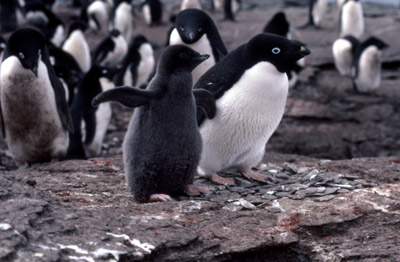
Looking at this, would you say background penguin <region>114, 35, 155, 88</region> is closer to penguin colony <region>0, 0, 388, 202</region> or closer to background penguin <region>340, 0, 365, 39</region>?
penguin colony <region>0, 0, 388, 202</region>

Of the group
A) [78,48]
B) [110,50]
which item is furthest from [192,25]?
[110,50]

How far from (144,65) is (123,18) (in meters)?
4.96

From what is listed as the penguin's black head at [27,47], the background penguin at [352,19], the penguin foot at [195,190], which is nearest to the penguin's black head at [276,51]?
the penguin foot at [195,190]

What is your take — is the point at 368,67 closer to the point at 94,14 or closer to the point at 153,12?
the point at 94,14

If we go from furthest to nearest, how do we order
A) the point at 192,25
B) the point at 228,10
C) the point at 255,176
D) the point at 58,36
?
the point at 228,10 < the point at 58,36 < the point at 192,25 < the point at 255,176

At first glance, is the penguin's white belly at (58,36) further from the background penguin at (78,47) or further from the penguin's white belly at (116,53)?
the background penguin at (78,47)

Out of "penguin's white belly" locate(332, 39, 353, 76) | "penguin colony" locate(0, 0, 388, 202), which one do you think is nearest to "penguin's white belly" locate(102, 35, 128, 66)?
"penguin colony" locate(0, 0, 388, 202)

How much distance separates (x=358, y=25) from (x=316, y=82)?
3925 millimetres

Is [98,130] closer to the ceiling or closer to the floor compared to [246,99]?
closer to the floor

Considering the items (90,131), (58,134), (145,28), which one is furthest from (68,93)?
(145,28)

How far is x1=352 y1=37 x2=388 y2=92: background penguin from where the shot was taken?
38.9 ft

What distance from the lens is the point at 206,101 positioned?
4.32 metres

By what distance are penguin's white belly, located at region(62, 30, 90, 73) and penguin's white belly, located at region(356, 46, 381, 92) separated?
4.76 meters

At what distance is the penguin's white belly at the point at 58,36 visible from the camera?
1430cm
